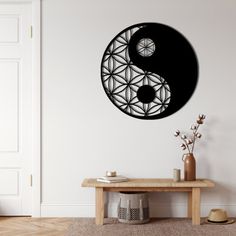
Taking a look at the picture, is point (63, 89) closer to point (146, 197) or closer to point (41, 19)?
point (41, 19)

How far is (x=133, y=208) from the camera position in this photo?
13.7 feet

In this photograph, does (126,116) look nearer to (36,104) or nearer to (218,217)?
(36,104)

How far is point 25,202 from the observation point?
4633 millimetres

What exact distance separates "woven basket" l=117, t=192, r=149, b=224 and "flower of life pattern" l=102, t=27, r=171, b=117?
2.77ft

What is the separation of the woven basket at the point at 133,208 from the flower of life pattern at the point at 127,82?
0.84 metres

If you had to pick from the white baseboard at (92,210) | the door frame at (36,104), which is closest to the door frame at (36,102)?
the door frame at (36,104)

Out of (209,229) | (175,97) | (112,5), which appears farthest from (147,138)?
(112,5)

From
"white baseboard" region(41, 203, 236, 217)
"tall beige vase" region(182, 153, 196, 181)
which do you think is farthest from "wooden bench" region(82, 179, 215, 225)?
"white baseboard" region(41, 203, 236, 217)

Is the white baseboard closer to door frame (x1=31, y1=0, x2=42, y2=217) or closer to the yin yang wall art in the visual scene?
door frame (x1=31, y1=0, x2=42, y2=217)

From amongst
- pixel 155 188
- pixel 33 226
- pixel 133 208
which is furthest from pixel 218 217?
pixel 33 226

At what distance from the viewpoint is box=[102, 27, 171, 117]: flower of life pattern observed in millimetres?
4566

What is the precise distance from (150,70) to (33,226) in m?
1.86

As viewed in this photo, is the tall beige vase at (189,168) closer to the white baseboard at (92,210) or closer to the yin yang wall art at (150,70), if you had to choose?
the white baseboard at (92,210)

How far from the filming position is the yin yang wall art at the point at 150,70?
15.0 ft
